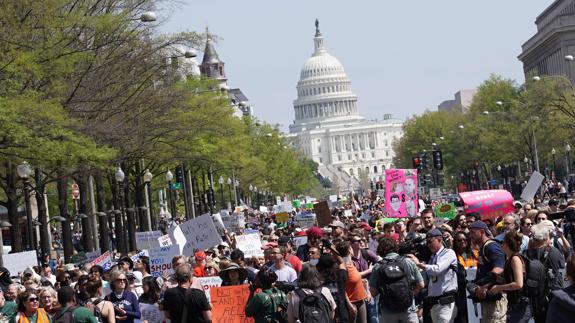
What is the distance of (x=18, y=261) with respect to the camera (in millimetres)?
27250

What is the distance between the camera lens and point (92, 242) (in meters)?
46.2

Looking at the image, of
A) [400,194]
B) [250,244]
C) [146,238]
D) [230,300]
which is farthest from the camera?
[146,238]

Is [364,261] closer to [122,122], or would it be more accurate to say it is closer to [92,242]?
[122,122]

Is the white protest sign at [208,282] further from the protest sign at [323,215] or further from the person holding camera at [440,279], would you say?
the protest sign at [323,215]

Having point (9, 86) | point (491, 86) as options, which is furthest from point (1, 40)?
point (491, 86)

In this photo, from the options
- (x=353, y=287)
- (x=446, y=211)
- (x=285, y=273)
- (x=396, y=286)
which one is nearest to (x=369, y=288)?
(x=353, y=287)

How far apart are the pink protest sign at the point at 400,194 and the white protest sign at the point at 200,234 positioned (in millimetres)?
5987

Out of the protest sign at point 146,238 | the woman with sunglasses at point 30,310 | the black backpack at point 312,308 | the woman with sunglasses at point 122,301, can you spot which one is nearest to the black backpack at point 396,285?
the black backpack at point 312,308

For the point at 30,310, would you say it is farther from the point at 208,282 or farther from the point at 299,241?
the point at 299,241

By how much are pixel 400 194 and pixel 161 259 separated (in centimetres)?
913

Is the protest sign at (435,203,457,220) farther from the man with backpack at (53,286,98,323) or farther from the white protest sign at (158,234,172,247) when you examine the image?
the man with backpack at (53,286,98,323)

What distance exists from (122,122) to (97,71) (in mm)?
2685

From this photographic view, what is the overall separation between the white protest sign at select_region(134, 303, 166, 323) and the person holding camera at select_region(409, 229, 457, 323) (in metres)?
2.76

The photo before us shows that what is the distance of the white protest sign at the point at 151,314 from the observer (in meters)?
17.1
